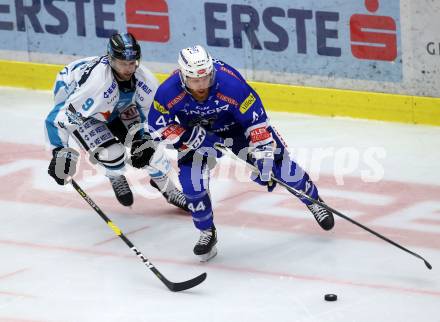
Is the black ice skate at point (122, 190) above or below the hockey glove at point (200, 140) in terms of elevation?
below

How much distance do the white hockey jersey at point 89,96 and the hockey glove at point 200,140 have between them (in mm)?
523

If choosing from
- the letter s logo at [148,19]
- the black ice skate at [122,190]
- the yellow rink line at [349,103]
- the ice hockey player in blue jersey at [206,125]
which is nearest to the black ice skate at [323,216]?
the ice hockey player in blue jersey at [206,125]

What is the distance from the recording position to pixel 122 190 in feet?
23.2

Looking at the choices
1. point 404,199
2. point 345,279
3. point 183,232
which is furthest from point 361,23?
point 345,279

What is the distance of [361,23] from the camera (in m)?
8.55

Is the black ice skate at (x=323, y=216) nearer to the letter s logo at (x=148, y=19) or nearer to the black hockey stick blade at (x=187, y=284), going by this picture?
the black hockey stick blade at (x=187, y=284)

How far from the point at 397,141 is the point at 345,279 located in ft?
8.67

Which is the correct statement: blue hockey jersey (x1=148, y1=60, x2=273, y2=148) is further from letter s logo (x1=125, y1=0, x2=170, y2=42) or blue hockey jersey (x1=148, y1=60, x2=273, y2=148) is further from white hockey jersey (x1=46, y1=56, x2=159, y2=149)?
letter s logo (x1=125, y1=0, x2=170, y2=42)

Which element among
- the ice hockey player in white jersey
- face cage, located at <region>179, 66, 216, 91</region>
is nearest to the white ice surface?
the ice hockey player in white jersey

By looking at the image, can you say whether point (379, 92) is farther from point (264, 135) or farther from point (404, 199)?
point (264, 135)

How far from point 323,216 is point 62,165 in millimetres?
1477

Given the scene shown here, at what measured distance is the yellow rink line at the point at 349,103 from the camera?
8.51 meters

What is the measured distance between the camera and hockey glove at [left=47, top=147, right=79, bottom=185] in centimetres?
641

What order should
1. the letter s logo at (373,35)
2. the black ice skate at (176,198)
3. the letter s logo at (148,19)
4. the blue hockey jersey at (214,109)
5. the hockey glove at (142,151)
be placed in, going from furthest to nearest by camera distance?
the letter s logo at (148,19) < the letter s logo at (373,35) < the black ice skate at (176,198) < the hockey glove at (142,151) < the blue hockey jersey at (214,109)
